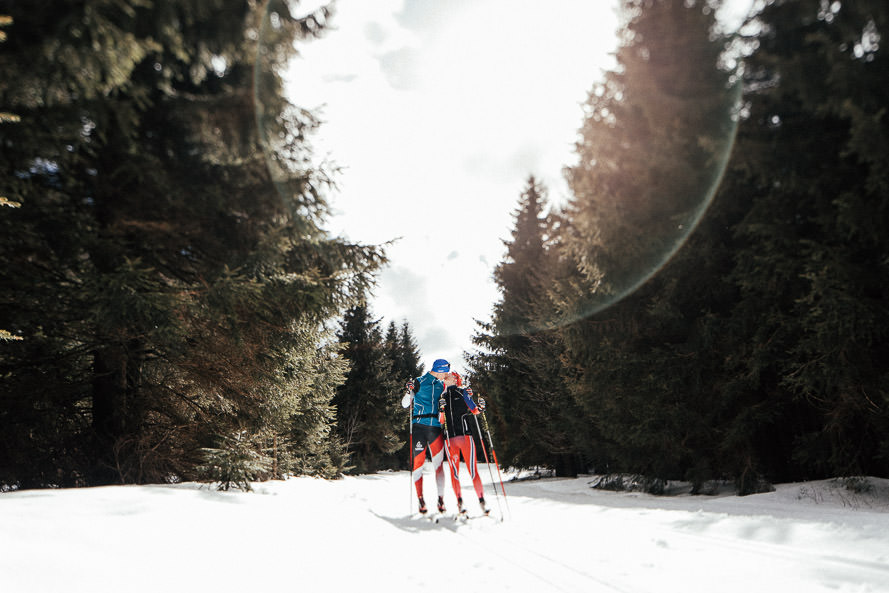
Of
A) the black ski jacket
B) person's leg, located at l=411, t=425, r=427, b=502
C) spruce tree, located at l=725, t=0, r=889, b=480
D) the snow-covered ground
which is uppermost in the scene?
spruce tree, located at l=725, t=0, r=889, b=480

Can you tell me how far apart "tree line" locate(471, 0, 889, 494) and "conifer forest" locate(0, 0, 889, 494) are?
38 mm

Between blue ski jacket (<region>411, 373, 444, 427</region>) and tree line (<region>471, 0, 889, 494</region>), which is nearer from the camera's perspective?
tree line (<region>471, 0, 889, 494</region>)

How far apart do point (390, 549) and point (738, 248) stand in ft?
23.2

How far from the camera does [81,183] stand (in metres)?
6.47

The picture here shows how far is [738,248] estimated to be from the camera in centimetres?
809

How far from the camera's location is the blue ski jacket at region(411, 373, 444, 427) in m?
8.21

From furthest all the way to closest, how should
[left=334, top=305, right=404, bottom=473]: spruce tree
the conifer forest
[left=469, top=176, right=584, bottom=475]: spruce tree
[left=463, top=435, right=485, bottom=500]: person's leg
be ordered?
[left=334, top=305, right=404, bottom=473]: spruce tree < [left=469, top=176, right=584, bottom=475]: spruce tree < [left=463, top=435, right=485, bottom=500]: person's leg < the conifer forest

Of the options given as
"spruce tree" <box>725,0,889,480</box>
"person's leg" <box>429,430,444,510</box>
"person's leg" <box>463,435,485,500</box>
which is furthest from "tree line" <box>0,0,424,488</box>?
"spruce tree" <box>725,0,889,480</box>

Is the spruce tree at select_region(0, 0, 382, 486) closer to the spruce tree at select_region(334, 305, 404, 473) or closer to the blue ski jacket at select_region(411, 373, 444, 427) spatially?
the blue ski jacket at select_region(411, 373, 444, 427)

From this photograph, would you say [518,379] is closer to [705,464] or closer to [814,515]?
[705,464]

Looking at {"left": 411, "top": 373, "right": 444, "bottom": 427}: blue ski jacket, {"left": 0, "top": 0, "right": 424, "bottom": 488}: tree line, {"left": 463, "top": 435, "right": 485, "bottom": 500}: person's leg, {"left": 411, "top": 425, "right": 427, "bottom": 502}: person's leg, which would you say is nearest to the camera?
{"left": 0, "top": 0, "right": 424, "bottom": 488}: tree line

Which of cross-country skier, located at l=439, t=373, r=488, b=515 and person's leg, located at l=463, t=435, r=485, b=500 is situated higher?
cross-country skier, located at l=439, t=373, r=488, b=515

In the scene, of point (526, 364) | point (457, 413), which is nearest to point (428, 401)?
point (457, 413)

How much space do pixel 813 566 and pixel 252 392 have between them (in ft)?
25.6
